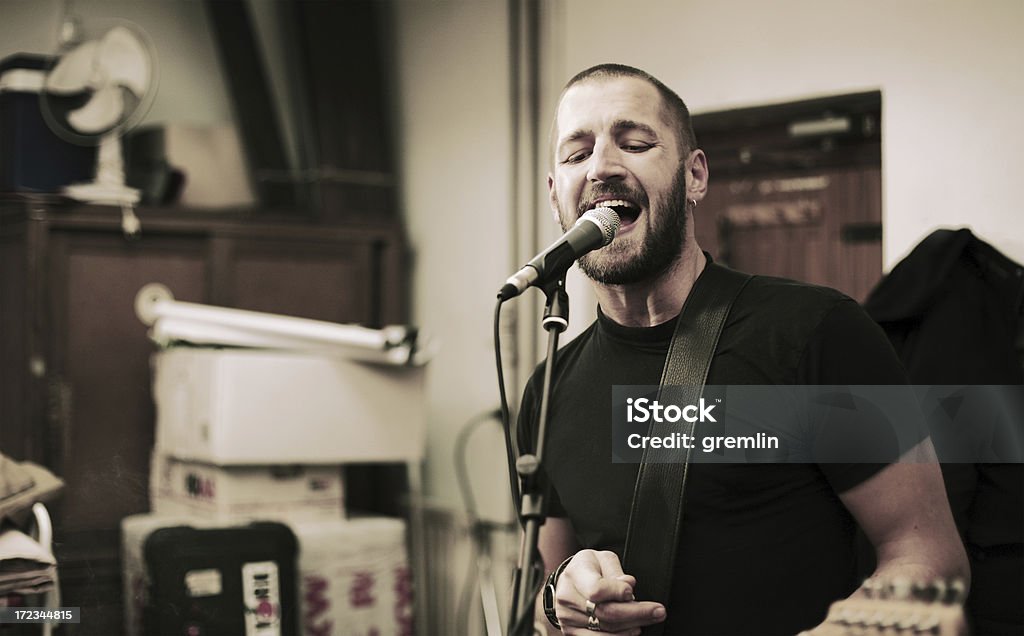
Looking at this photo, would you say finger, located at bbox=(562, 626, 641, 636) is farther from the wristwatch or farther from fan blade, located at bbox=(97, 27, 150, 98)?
fan blade, located at bbox=(97, 27, 150, 98)

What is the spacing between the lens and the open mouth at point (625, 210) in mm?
1359

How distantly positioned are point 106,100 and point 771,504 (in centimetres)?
189

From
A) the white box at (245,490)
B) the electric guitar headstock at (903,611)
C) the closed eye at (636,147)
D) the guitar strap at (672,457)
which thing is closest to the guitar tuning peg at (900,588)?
the electric guitar headstock at (903,611)

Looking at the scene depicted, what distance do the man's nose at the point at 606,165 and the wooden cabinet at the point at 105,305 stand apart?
140cm

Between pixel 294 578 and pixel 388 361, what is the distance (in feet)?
1.63

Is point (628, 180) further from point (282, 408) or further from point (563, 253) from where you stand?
point (282, 408)

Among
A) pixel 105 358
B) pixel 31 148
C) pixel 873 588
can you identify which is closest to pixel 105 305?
pixel 105 358

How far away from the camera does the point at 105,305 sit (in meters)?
2.57

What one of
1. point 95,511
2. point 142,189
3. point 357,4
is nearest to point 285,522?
point 95,511

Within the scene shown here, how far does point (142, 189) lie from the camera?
2.65 meters

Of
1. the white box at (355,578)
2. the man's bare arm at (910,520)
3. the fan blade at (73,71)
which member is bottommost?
the white box at (355,578)

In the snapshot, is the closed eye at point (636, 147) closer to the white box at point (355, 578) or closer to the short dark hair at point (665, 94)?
the short dark hair at point (665, 94)

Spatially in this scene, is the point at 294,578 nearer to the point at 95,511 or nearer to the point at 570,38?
the point at 95,511

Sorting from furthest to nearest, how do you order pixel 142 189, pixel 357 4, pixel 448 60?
1. pixel 357 4
2. pixel 142 189
3. pixel 448 60
